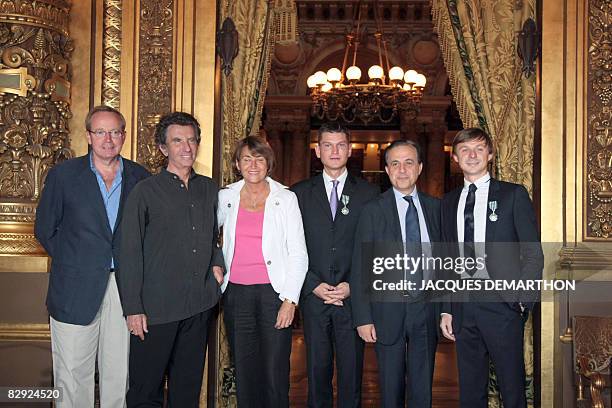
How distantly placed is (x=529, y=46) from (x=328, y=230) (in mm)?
1678

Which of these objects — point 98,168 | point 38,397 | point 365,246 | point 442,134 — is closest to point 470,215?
point 365,246

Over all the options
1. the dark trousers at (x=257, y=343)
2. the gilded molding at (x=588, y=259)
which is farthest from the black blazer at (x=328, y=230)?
the gilded molding at (x=588, y=259)

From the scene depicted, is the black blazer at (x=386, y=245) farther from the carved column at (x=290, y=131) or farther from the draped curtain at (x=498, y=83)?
the carved column at (x=290, y=131)

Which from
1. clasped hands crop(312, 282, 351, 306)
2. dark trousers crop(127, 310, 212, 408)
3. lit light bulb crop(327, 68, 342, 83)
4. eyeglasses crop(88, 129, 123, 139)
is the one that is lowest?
dark trousers crop(127, 310, 212, 408)

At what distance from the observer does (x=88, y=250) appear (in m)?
3.36

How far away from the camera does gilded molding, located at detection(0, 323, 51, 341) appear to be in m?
4.07

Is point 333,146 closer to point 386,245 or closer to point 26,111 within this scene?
point 386,245

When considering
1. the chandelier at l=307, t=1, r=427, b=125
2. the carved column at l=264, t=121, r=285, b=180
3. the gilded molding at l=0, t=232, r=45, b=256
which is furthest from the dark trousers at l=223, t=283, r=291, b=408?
the carved column at l=264, t=121, r=285, b=180

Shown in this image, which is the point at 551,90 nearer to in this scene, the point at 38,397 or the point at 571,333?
the point at 571,333

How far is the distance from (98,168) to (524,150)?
93.0 inches

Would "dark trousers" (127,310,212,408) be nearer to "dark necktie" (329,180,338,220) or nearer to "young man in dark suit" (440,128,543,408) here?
"dark necktie" (329,180,338,220)

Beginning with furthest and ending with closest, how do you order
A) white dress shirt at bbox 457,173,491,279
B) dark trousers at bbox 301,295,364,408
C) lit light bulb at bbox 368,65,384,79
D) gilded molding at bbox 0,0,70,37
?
lit light bulb at bbox 368,65,384,79 → gilded molding at bbox 0,0,70,37 → dark trousers at bbox 301,295,364,408 → white dress shirt at bbox 457,173,491,279

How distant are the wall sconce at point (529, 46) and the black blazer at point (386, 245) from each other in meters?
1.30

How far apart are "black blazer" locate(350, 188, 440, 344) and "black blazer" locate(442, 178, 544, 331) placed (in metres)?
0.22
